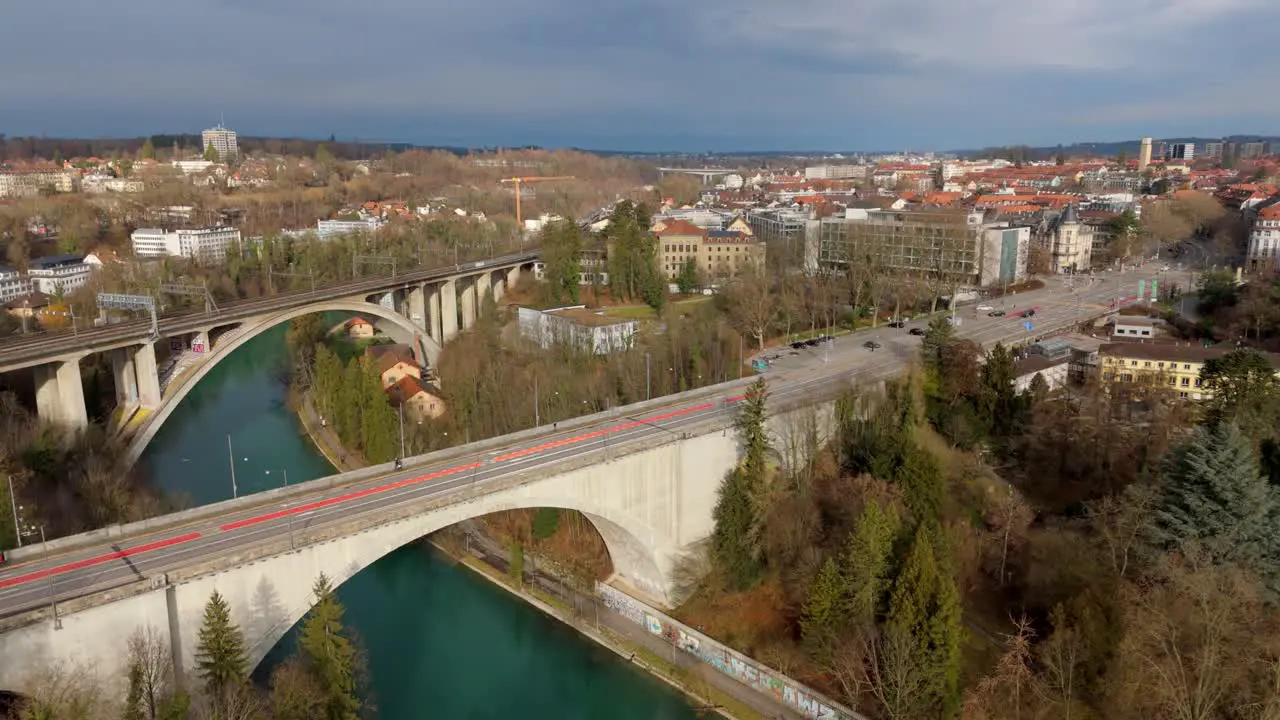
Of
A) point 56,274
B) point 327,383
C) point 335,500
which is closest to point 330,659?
point 335,500

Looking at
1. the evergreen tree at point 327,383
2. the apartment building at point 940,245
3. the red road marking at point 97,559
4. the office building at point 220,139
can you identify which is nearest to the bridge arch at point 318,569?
the red road marking at point 97,559

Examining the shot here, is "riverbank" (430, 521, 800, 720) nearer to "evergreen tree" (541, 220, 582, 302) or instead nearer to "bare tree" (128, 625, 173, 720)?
"bare tree" (128, 625, 173, 720)

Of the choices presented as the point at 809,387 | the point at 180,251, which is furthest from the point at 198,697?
the point at 180,251

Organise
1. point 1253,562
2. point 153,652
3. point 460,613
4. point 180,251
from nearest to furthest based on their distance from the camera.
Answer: point 153,652
point 1253,562
point 460,613
point 180,251

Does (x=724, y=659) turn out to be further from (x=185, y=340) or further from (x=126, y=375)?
(x=185, y=340)

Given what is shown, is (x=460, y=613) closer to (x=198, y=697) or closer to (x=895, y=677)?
(x=198, y=697)

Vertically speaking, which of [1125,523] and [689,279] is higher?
[689,279]
